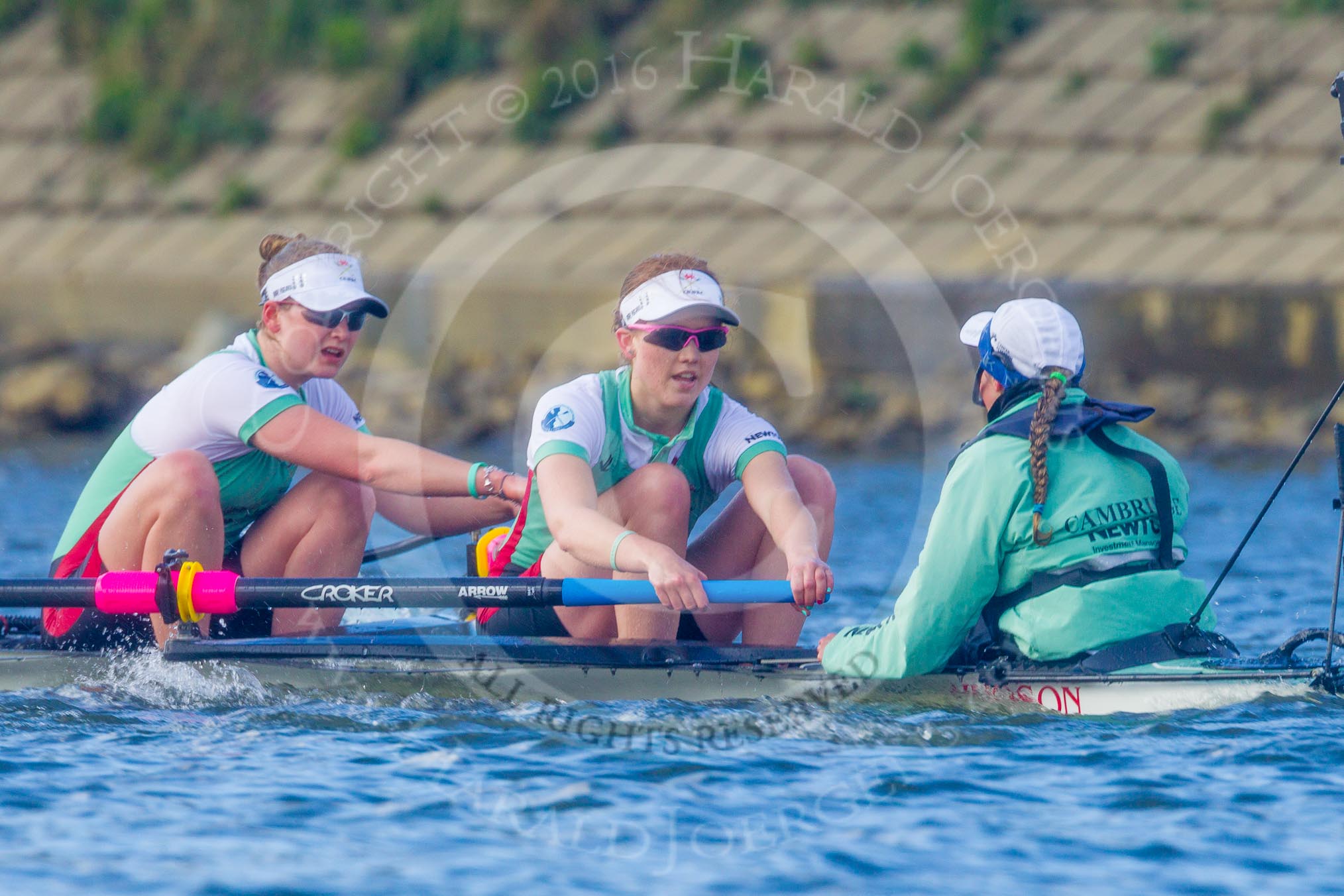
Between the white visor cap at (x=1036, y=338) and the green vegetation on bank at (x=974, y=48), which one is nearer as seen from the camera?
the white visor cap at (x=1036, y=338)

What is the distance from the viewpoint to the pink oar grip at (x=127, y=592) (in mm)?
5742

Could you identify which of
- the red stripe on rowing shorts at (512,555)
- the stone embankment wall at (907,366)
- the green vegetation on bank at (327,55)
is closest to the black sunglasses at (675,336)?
the red stripe on rowing shorts at (512,555)

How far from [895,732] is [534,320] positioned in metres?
17.3

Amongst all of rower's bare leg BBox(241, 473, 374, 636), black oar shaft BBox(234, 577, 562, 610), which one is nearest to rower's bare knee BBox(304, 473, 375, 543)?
rower's bare leg BBox(241, 473, 374, 636)

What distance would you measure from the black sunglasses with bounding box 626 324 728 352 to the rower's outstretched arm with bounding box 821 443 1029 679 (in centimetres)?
93

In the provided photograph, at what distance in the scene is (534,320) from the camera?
22234 mm

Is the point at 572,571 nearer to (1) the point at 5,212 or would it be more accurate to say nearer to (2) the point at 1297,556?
(2) the point at 1297,556

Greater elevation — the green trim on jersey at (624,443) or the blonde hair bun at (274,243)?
the blonde hair bun at (274,243)

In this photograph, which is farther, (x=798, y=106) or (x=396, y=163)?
(x=396, y=163)

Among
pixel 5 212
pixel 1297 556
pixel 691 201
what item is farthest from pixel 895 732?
pixel 5 212

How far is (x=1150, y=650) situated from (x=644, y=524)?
159 centimetres

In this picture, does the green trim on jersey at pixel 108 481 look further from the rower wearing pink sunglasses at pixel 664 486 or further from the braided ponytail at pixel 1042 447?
the braided ponytail at pixel 1042 447

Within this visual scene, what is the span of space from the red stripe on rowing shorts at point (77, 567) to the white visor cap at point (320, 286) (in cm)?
87

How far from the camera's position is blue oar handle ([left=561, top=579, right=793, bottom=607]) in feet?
17.7
